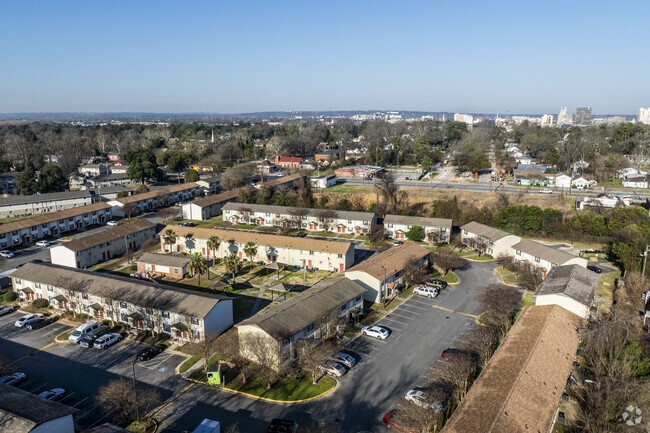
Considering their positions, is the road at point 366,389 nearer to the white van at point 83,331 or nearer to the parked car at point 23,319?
the white van at point 83,331

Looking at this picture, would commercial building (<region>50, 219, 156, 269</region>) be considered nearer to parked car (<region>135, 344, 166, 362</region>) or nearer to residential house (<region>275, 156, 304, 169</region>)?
parked car (<region>135, 344, 166, 362</region>)

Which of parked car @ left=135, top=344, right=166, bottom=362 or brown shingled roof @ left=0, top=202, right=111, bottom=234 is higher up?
brown shingled roof @ left=0, top=202, right=111, bottom=234

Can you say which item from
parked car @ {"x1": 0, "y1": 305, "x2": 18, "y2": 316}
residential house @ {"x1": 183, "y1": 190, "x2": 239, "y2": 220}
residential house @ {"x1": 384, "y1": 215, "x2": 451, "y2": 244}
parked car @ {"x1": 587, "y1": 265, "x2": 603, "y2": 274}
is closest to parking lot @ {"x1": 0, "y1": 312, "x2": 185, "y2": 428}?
parked car @ {"x1": 0, "y1": 305, "x2": 18, "y2": 316}

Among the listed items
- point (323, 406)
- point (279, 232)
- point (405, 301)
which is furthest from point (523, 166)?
point (323, 406)

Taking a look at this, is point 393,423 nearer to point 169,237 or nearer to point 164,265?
point 164,265

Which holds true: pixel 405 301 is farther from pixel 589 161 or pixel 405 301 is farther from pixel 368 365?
pixel 589 161

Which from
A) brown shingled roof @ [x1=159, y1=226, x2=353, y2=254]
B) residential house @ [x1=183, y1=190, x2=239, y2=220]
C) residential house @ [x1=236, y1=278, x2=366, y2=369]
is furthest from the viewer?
residential house @ [x1=183, y1=190, x2=239, y2=220]
